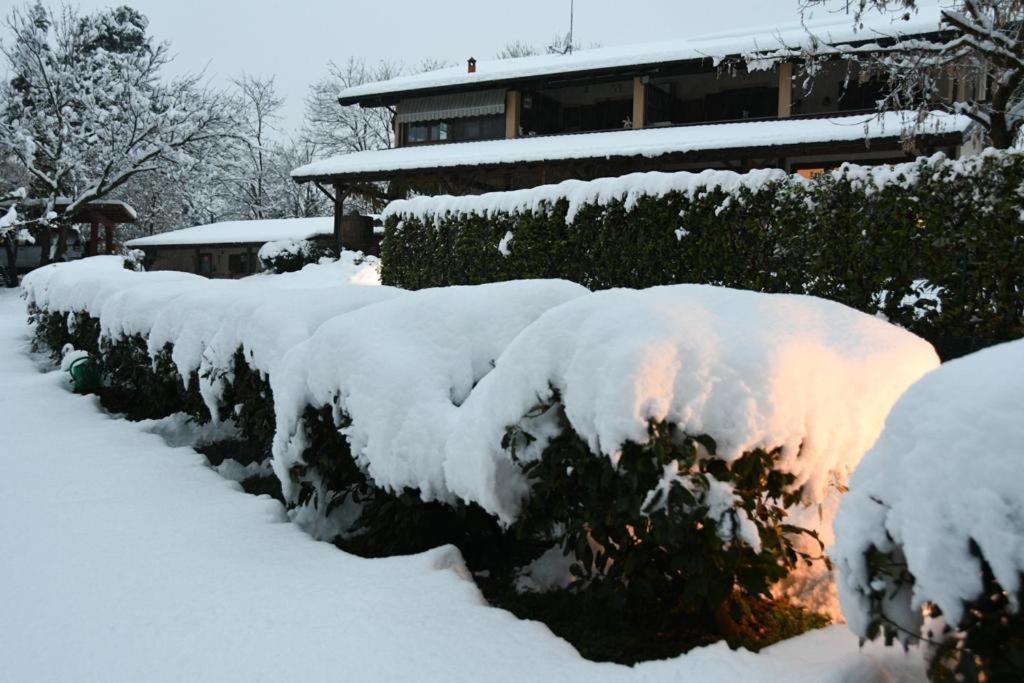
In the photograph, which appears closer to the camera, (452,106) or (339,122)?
(452,106)

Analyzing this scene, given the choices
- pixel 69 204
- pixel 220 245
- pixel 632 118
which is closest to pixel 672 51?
pixel 632 118

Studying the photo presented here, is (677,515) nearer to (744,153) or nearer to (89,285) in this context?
(89,285)

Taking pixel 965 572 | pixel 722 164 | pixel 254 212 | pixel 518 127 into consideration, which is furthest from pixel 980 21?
pixel 254 212

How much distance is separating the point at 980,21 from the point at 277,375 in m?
8.74

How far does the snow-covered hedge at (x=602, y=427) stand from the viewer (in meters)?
2.60

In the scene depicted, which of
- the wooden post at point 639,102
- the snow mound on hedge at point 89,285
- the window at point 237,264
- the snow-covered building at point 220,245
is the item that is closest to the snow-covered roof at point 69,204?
the snow-covered building at point 220,245

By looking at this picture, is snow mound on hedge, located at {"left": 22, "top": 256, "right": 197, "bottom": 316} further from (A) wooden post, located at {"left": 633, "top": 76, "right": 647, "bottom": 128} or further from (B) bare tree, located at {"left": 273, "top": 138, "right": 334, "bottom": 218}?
(B) bare tree, located at {"left": 273, "top": 138, "right": 334, "bottom": 218}

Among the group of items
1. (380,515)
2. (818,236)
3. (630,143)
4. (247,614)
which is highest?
(630,143)

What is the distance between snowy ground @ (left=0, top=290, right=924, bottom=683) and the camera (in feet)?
8.66

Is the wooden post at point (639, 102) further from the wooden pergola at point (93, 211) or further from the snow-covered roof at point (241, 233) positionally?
the wooden pergola at point (93, 211)

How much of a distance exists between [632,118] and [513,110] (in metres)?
3.57

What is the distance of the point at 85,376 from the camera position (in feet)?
31.7

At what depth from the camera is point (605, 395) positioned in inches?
105

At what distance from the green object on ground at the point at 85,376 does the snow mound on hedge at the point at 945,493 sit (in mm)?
9841
